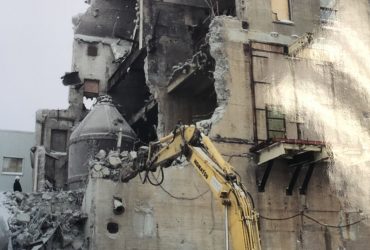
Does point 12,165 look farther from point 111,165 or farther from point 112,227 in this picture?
point 112,227

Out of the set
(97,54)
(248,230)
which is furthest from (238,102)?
(97,54)

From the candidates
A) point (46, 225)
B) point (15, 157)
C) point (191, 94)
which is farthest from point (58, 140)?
point (46, 225)

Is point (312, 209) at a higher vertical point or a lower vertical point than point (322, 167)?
lower

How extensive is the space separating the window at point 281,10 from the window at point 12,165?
895 inches

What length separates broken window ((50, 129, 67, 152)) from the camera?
97.8 feet

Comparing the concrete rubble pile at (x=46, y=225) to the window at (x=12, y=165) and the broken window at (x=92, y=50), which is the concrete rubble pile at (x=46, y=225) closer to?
the broken window at (x=92, y=50)

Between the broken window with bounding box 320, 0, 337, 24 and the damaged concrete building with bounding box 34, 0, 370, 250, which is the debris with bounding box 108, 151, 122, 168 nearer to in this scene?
the damaged concrete building with bounding box 34, 0, 370, 250

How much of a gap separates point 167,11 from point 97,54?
27.4 ft

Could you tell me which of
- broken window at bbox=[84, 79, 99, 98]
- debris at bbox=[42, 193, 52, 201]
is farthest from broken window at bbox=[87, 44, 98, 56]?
debris at bbox=[42, 193, 52, 201]

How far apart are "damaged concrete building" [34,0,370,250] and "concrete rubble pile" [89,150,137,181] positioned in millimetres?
190

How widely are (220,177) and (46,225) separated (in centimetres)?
726

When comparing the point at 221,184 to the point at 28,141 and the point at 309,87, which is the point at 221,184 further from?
the point at 28,141

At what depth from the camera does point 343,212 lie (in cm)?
1888

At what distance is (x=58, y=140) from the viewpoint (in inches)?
1184
